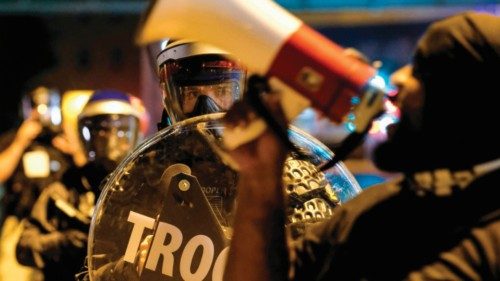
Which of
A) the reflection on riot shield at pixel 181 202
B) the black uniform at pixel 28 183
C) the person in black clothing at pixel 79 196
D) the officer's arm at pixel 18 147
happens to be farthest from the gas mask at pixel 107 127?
the reflection on riot shield at pixel 181 202

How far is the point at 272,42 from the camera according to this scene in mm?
1406

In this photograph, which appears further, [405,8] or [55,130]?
[405,8]

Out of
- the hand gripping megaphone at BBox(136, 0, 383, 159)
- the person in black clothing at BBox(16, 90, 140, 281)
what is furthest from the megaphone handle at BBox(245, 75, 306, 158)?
the person in black clothing at BBox(16, 90, 140, 281)

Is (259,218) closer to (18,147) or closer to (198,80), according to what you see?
(198,80)

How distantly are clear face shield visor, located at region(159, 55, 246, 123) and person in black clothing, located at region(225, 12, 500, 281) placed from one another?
0.76 meters

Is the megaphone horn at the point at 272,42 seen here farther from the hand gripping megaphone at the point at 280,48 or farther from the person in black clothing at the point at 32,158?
the person in black clothing at the point at 32,158

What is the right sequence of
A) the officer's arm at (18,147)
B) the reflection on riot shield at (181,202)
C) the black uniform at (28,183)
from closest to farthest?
the reflection on riot shield at (181,202)
the black uniform at (28,183)
the officer's arm at (18,147)

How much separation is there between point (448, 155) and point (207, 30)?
20.0 inches

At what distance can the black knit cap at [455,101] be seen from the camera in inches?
58.0

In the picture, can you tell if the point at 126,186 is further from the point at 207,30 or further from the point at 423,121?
the point at 423,121

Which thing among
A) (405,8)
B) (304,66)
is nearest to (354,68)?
(304,66)

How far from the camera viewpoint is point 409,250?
4.86 ft

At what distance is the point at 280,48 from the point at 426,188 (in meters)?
0.38

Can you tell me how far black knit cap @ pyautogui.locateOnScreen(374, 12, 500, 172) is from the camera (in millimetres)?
1474
